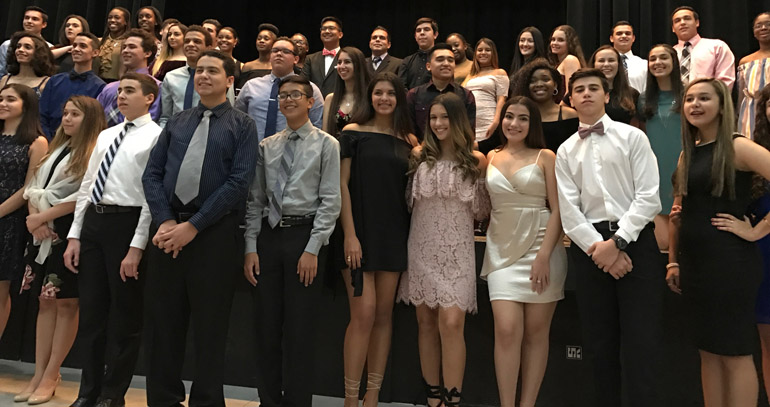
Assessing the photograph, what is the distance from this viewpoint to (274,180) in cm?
304

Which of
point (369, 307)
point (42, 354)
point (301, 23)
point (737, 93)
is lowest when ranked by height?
point (42, 354)

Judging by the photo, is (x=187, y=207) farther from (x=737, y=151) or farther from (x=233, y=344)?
(x=737, y=151)

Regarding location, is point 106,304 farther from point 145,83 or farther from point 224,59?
point 224,59

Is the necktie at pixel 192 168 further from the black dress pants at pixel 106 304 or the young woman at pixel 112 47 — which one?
the young woman at pixel 112 47

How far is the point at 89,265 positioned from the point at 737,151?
9.80ft

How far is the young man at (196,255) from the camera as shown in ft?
9.04

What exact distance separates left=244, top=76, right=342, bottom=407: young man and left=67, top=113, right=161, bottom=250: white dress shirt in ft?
1.71

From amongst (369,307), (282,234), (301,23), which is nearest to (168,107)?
(282,234)

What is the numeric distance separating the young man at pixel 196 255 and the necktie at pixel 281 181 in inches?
6.5

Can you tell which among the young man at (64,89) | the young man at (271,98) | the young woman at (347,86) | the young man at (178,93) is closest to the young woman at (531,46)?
the young woman at (347,86)

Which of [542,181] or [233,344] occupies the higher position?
[542,181]

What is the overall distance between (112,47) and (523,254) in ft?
13.5

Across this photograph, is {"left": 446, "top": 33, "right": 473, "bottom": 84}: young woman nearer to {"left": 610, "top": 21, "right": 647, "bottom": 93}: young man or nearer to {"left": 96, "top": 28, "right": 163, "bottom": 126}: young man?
{"left": 610, "top": 21, "right": 647, "bottom": 93}: young man

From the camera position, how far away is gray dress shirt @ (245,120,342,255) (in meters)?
2.97
